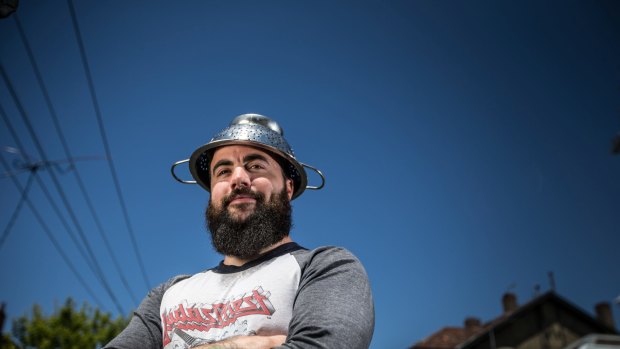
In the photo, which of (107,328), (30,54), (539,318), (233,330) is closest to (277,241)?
(233,330)

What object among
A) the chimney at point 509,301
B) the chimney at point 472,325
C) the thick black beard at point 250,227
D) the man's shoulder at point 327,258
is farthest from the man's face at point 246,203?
the chimney at point 509,301

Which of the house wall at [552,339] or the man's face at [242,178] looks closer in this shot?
the man's face at [242,178]

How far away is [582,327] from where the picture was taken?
1753 cm

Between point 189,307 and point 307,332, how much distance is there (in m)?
0.73

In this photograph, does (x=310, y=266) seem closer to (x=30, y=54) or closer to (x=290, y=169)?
(x=290, y=169)

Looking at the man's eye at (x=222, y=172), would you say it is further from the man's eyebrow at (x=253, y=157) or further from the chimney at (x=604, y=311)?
the chimney at (x=604, y=311)

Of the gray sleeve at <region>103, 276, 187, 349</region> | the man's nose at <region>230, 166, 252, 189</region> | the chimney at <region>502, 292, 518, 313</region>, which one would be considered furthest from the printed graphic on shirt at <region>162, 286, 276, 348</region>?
the chimney at <region>502, 292, 518, 313</region>

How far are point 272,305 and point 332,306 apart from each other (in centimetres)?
31

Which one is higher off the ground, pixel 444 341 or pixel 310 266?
pixel 444 341

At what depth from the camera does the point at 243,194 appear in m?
2.38

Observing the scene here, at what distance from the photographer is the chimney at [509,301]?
23.0 m

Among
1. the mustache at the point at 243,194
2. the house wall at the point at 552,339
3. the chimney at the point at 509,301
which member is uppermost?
the chimney at the point at 509,301

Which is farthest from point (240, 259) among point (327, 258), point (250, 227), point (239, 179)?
point (327, 258)

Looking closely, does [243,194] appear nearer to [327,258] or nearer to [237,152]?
[237,152]
